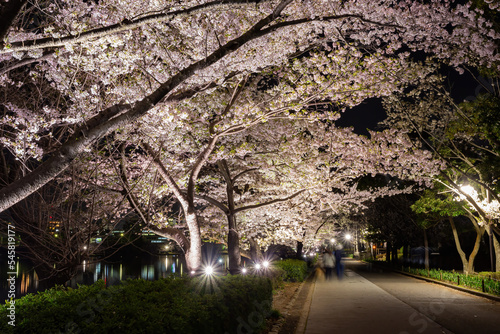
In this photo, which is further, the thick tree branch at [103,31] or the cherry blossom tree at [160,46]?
the cherry blossom tree at [160,46]

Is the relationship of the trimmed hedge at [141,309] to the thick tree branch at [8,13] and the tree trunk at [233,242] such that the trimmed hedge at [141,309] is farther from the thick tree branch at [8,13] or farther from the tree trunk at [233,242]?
the tree trunk at [233,242]

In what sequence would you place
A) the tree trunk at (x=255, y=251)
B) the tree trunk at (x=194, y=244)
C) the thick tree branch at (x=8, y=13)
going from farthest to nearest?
the tree trunk at (x=255, y=251) < the tree trunk at (x=194, y=244) < the thick tree branch at (x=8, y=13)

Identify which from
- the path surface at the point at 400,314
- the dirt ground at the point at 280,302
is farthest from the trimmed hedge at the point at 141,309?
the path surface at the point at 400,314

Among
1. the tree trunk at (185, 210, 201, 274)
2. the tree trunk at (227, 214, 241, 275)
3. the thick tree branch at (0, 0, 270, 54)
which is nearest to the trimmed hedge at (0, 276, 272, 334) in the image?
the thick tree branch at (0, 0, 270, 54)

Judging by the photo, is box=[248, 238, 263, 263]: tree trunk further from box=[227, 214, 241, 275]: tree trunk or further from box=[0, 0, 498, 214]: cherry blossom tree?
box=[0, 0, 498, 214]: cherry blossom tree

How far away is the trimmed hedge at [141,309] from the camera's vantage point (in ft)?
12.1

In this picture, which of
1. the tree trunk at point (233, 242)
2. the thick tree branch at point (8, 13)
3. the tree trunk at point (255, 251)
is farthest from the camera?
the tree trunk at point (255, 251)

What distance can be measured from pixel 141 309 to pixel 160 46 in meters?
5.61

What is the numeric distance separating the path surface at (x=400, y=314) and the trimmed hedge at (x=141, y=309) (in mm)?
2298

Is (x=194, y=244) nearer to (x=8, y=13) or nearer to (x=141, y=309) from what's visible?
(x=141, y=309)

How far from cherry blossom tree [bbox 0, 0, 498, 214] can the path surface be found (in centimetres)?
588

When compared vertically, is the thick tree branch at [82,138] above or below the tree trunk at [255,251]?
above

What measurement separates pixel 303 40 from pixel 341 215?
29963 millimetres

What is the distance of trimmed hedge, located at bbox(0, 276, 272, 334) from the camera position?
369 centimetres
